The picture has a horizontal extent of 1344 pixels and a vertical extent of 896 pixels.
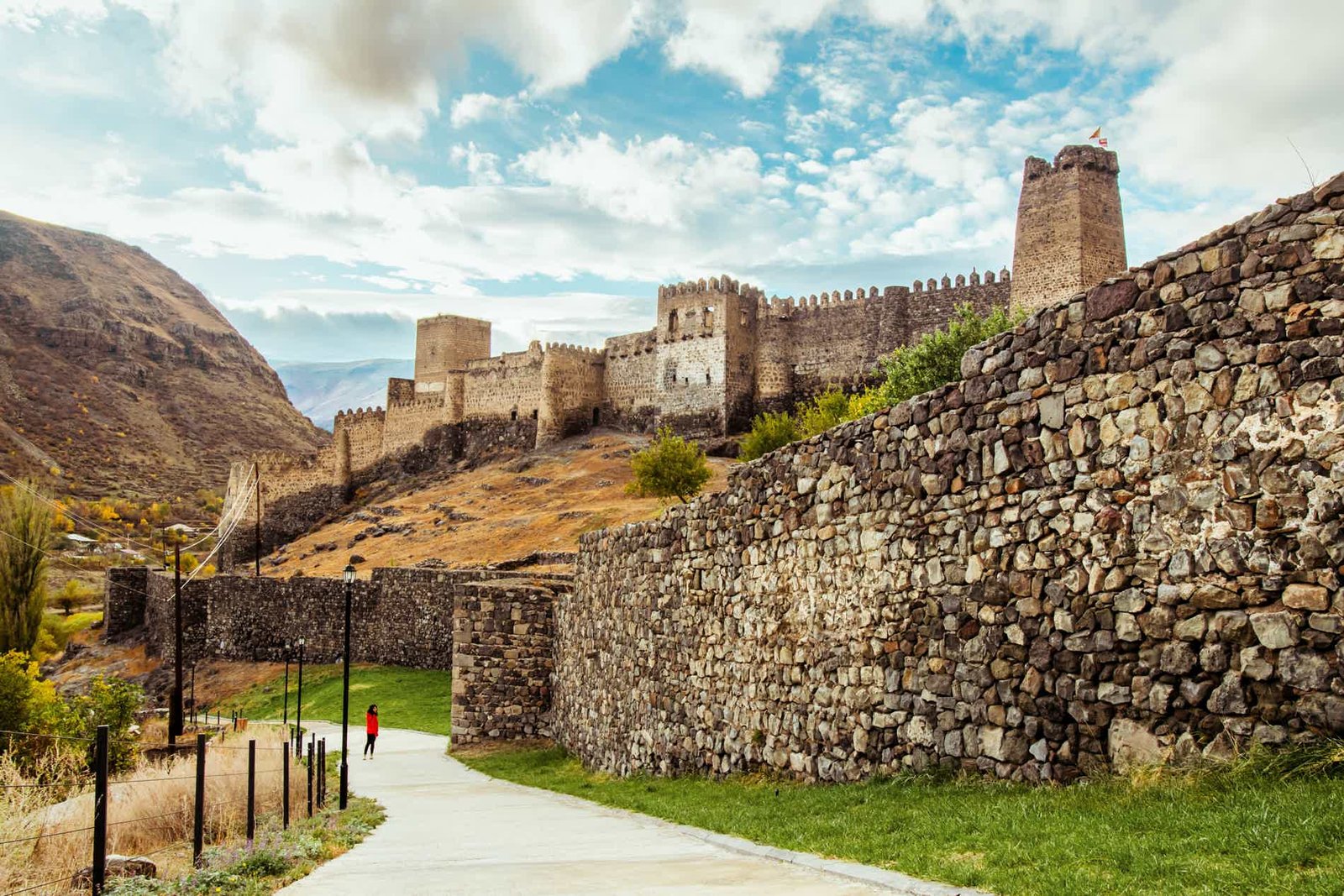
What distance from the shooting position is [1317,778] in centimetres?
621

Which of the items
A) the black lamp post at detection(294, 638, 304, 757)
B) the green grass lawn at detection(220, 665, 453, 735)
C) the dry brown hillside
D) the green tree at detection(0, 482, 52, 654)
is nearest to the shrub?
the black lamp post at detection(294, 638, 304, 757)

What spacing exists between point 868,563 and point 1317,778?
4.75m

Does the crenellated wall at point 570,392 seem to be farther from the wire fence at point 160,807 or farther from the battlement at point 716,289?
the wire fence at point 160,807

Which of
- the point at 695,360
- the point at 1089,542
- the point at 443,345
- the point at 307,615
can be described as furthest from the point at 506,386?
the point at 1089,542

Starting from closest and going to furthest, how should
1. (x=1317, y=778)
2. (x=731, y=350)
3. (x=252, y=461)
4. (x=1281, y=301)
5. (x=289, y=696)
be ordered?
(x=1317, y=778), (x=1281, y=301), (x=289, y=696), (x=731, y=350), (x=252, y=461)

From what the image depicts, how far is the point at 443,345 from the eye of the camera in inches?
3346

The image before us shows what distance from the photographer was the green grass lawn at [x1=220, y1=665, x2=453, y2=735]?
31.4 meters

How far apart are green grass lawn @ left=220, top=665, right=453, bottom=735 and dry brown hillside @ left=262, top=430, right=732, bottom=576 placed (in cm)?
864

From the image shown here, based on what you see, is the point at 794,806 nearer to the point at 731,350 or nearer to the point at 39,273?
the point at 731,350

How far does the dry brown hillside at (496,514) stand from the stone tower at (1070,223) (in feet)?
53.2

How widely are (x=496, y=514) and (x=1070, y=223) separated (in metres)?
31.4

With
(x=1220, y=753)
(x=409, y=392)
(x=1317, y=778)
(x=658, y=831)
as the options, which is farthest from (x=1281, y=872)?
(x=409, y=392)

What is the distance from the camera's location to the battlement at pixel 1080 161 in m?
43.3

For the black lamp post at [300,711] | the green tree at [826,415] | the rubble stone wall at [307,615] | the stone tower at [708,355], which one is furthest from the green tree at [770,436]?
the black lamp post at [300,711]
